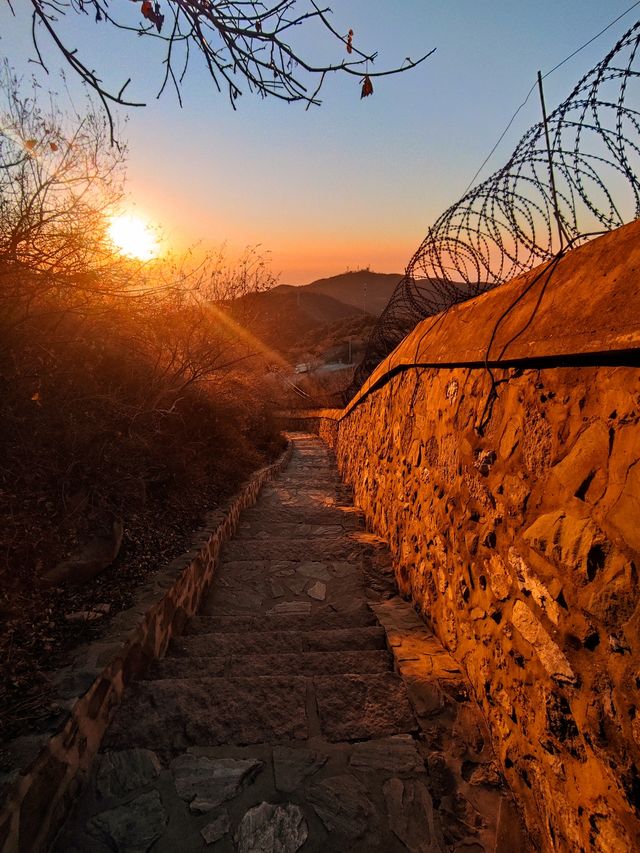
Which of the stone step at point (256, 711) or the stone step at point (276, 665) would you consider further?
the stone step at point (276, 665)

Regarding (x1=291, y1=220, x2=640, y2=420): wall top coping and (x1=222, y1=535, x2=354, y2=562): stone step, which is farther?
(x1=222, y1=535, x2=354, y2=562): stone step

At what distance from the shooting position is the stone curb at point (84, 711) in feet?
4.53

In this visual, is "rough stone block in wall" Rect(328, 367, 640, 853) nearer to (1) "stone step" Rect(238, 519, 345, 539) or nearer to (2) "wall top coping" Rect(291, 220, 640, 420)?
(2) "wall top coping" Rect(291, 220, 640, 420)

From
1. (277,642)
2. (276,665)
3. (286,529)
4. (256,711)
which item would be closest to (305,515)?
(286,529)

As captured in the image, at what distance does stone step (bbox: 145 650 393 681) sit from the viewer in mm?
2377

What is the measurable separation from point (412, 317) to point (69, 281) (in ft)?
10.8

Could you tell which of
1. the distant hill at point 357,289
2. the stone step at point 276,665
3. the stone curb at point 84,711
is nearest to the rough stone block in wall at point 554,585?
the stone step at point 276,665

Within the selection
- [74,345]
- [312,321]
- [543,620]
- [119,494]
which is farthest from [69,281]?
[312,321]

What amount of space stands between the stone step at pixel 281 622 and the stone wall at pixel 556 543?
0.84 metres

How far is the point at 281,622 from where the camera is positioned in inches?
130

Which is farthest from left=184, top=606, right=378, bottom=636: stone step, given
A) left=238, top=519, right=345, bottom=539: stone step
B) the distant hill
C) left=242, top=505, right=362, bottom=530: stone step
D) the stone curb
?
the distant hill

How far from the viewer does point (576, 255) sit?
1.75 m

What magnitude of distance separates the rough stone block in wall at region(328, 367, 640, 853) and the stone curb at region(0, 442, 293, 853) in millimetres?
1568

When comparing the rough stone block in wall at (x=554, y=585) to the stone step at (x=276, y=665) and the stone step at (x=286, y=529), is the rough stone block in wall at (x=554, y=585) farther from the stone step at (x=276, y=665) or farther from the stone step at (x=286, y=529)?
the stone step at (x=286, y=529)
